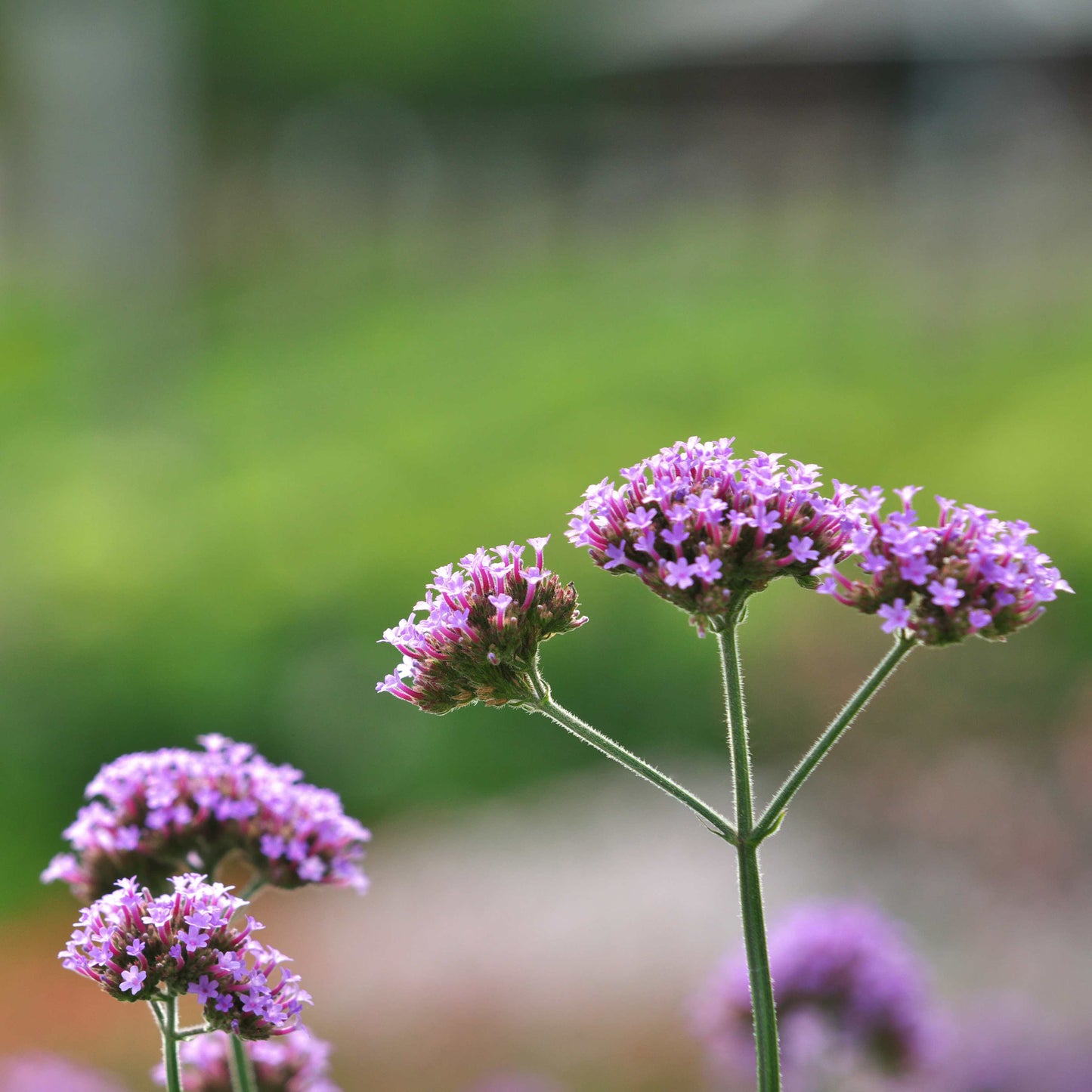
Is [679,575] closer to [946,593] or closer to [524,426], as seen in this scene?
[946,593]

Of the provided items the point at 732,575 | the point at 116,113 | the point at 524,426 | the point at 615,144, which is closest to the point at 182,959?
the point at 732,575

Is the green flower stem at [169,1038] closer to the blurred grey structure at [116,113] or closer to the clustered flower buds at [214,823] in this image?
the clustered flower buds at [214,823]

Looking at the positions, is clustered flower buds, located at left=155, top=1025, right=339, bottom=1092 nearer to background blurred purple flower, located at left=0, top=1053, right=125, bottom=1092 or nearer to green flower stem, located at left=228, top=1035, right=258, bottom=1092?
green flower stem, located at left=228, top=1035, right=258, bottom=1092

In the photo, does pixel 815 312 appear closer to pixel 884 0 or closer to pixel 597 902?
pixel 884 0

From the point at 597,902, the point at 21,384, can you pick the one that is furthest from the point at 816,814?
the point at 21,384

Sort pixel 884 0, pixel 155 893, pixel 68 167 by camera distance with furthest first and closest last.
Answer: pixel 884 0
pixel 68 167
pixel 155 893
